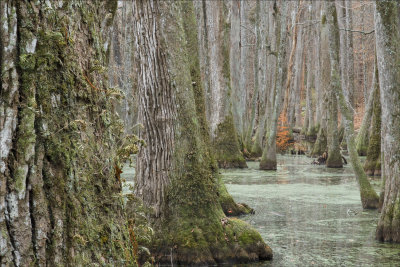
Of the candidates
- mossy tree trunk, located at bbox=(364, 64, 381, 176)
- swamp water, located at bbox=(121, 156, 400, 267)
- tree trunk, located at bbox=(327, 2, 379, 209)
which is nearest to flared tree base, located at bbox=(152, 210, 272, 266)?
swamp water, located at bbox=(121, 156, 400, 267)

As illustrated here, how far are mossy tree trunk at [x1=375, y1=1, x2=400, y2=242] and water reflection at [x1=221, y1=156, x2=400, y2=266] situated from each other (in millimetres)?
284

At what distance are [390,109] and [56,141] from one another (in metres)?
4.88

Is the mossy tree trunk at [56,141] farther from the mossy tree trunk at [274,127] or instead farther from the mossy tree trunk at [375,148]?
the mossy tree trunk at [274,127]

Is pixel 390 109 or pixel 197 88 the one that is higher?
pixel 197 88

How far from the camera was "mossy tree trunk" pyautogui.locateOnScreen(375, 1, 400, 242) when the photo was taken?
17.8 ft

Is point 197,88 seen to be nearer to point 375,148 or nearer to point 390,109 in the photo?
point 390,109

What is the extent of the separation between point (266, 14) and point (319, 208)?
17.9 meters

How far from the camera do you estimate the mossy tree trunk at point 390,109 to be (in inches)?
214

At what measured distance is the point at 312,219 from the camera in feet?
23.2

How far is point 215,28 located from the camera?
14.9 metres

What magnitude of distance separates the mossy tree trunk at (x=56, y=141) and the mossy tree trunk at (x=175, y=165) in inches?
119

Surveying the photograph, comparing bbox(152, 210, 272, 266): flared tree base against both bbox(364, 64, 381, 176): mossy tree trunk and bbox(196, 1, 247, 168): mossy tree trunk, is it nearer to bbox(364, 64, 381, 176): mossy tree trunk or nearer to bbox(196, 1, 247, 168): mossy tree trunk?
bbox(364, 64, 381, 176): mossy tree trunk

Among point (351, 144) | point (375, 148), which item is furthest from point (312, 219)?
point (375, 148)

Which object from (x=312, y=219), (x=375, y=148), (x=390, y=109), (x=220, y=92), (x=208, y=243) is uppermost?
(x=220, y=92)
